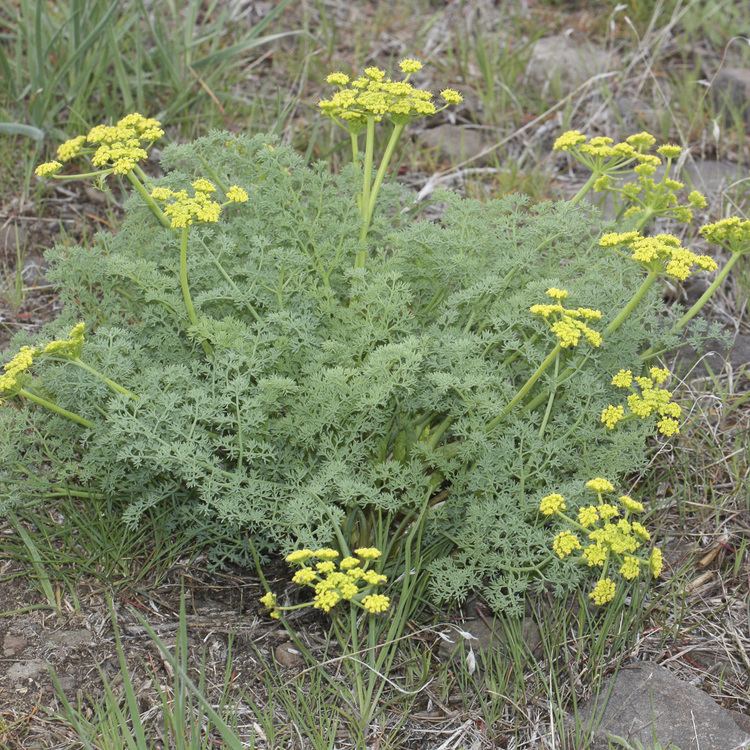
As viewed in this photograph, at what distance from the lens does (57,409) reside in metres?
2.65

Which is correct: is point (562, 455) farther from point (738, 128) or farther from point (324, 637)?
point (738, 128)

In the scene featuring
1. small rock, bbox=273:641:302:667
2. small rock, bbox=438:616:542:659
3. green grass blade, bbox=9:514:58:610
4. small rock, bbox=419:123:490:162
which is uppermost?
small rock, bbox=419:123:490:162

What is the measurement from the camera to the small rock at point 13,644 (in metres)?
2.70

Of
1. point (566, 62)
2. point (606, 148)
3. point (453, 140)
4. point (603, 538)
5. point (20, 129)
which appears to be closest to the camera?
point (603, 538)

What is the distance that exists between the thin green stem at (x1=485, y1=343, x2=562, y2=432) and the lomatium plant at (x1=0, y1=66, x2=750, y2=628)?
0.01 meters

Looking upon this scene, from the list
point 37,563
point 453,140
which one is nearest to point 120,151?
point 37,563

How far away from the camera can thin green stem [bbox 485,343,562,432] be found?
8.45 feet

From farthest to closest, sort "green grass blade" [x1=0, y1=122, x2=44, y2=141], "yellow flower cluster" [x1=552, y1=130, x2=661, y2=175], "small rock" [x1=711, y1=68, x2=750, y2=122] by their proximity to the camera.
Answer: "small rock" [x1=711, y1=68, x2=750, y2=122] < "green grass blade" [x1=0, y1=122, x2=44, y2=141] < "yellow flower cluster" [x1=552, y1=130, x2=661, y2=175]

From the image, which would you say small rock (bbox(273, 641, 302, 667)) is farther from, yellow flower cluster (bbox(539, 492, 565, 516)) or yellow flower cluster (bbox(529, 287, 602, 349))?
yellow flower cluster (bbox(529, 287, 602, 349))

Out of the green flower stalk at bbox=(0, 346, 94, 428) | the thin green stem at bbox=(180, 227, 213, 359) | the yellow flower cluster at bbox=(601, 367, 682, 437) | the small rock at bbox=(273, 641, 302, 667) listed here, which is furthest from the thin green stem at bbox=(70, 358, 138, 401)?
the yellow flower cluster at bbox=(601, 367, 682, 437)

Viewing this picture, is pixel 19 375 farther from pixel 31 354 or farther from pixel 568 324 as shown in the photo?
pixel 568 324

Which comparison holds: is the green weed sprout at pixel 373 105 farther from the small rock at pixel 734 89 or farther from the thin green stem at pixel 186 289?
the small rock at pixel 734 89

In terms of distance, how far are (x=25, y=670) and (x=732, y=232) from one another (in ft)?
7.74

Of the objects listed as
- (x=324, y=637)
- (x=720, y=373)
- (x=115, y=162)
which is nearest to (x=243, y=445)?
(x=324, y=637)
